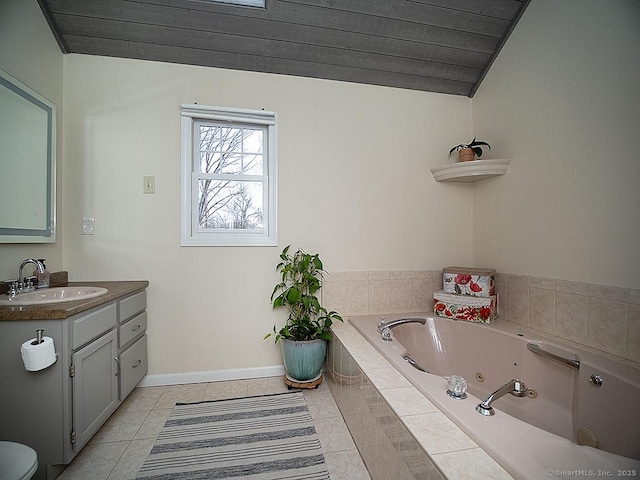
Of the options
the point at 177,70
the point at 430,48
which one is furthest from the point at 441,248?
the point at 177,70

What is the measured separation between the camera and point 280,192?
2.08 metres

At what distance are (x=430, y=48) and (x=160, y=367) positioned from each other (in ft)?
9.76

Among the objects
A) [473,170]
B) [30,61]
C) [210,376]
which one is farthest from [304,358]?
[30,61]

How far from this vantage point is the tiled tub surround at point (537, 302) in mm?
1309

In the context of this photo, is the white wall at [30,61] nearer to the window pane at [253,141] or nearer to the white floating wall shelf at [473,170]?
the window pane at [253,141]

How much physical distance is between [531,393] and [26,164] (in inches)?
117

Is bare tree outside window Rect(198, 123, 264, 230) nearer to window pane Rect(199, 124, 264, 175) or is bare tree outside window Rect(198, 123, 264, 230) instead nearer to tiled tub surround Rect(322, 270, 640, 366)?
window pane Rect(199, 124, 264, 175)

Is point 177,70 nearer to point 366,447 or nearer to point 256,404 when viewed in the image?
point 256,404

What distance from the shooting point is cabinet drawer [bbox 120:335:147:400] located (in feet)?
5.19

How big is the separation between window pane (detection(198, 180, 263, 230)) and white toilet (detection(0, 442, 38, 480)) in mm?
1410

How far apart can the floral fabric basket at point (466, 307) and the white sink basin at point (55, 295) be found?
2.11 meters

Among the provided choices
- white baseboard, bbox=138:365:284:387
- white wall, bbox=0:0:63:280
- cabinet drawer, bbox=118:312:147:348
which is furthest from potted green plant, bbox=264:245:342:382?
white wall, bbox=0:0:63:280

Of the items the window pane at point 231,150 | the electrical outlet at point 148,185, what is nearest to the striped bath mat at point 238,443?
the electrical outlet at point 148,185

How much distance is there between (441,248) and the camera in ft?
7.64
